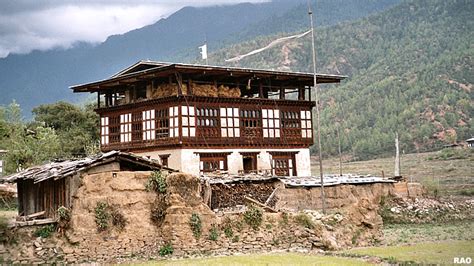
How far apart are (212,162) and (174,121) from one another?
4078 mm

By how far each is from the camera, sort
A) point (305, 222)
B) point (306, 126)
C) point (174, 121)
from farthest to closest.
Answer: point (306, 126) → point (174, 121) → point (305, 222)

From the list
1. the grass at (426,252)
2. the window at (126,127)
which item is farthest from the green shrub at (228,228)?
the window at (126,127)

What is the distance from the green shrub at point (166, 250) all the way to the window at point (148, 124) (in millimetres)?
18735

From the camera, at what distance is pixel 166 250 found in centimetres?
3036

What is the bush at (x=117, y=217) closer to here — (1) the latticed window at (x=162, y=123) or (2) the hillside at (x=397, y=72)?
(1) the latticed window at (x=162, y=123)

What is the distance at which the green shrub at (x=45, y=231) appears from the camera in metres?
28.5

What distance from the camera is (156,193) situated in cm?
3112

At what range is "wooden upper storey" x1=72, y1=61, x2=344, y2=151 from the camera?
4653 centimetres

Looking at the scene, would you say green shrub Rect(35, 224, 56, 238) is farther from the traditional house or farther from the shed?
the traditional house

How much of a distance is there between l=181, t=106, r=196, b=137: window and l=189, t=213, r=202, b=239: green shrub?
15.6 meters

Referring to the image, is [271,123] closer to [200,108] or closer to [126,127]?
[200,108]

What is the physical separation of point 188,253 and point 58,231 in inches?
232

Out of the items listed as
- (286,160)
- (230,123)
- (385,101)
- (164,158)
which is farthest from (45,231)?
(385,101)

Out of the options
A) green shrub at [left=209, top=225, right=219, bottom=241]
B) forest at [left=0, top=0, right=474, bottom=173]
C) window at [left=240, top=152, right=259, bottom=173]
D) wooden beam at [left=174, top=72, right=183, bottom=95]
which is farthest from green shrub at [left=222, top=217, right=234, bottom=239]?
forest at [left=0, top=0, right=474, bottom=173]
